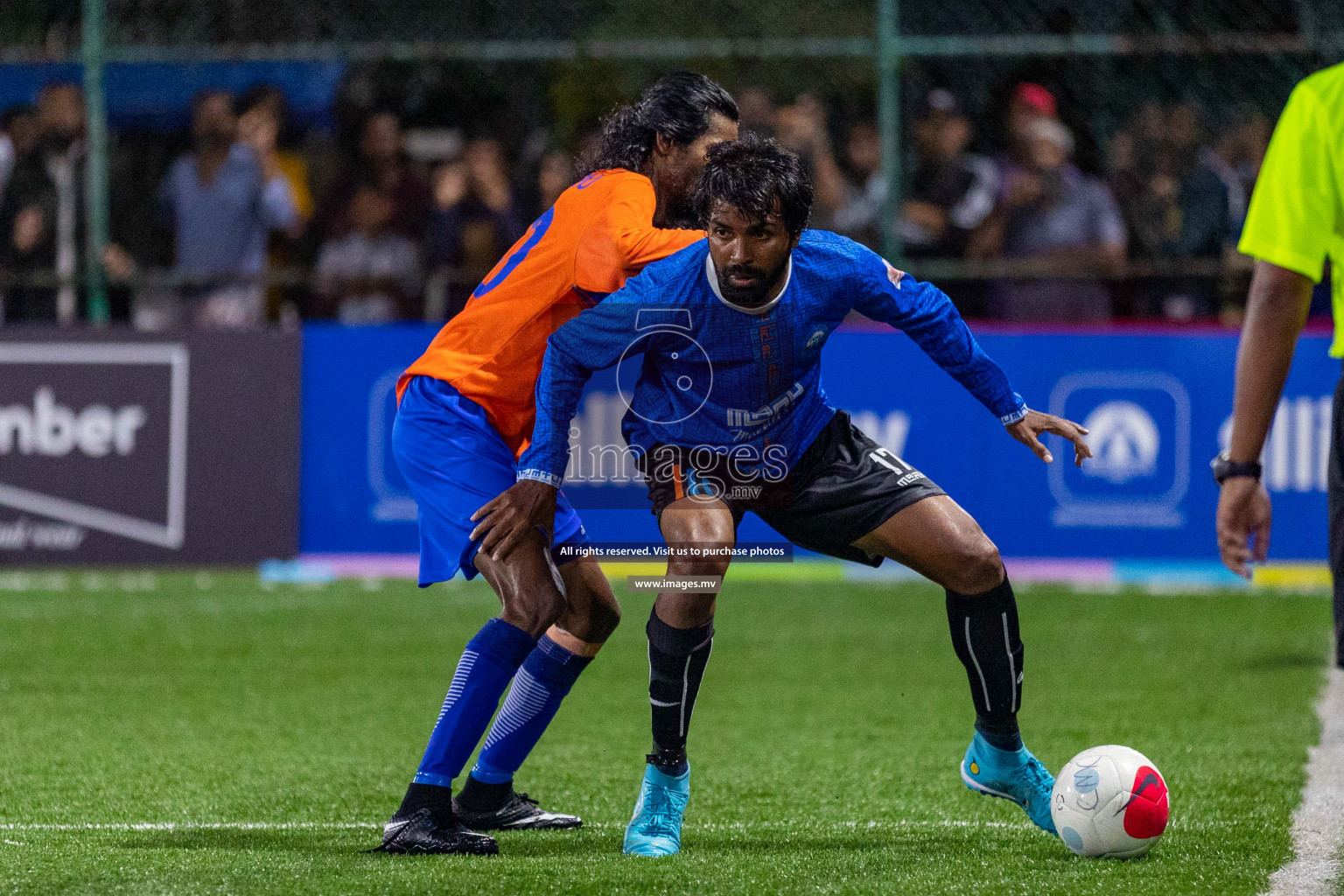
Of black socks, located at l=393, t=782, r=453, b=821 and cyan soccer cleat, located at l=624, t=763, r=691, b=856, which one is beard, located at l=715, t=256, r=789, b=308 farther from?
black socks, located at l=393, t=782, r=453, b=821

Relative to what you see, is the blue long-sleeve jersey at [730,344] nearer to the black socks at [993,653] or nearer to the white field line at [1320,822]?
the black socks at [993,653]

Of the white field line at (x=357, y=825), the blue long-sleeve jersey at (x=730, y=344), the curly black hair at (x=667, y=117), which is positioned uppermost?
the curly black hair at (x=667, y=117)

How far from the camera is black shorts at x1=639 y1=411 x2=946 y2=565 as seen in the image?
14.5 ft

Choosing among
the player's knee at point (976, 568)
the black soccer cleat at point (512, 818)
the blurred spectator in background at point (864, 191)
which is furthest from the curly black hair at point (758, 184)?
the blurred spectator in background at point (864, 191)

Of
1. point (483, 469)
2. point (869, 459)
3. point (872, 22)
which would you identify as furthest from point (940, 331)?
point (872, 22)

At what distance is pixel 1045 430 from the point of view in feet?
14.0

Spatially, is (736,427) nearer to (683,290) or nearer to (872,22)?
(683,290)

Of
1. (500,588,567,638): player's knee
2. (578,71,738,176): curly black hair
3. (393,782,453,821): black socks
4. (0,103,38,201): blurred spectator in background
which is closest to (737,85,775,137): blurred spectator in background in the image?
(0,103,38,201): blurred spectator in background

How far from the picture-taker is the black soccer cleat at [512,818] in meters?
4.71

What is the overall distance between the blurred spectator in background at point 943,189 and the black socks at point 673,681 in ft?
21.7

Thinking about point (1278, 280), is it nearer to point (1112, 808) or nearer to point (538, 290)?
point (1112, 808)

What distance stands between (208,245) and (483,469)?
23.3 ft

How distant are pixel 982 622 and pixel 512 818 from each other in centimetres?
136

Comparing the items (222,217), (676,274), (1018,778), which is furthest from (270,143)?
(1018,778)
